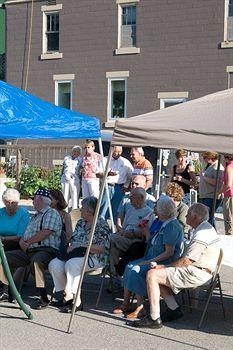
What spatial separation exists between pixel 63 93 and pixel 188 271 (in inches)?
730

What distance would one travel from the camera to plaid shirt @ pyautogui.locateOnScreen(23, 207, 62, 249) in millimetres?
6934

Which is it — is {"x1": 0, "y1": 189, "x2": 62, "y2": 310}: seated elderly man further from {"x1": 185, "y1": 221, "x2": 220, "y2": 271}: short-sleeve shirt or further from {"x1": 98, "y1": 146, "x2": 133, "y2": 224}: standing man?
{"x1": 98, "y1": 146, "x2": 133, "y2": 224}: standing man

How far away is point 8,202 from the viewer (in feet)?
23.9

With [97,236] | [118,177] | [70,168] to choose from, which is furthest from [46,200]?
[70,168]

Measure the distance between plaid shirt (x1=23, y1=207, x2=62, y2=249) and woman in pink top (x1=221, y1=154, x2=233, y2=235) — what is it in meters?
3.76

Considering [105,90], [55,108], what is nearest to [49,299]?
[55,108]

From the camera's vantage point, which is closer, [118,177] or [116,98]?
[118,177]

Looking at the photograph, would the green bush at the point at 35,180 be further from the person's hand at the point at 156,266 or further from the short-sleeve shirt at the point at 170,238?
the person's hand at the point at 156,266

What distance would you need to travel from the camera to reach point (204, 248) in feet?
19.5

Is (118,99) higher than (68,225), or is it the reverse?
(118,99)

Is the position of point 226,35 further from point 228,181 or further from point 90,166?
point 228,181

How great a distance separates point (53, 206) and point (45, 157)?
1615 cm

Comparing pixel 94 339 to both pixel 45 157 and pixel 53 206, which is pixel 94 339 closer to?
pixel 53 206

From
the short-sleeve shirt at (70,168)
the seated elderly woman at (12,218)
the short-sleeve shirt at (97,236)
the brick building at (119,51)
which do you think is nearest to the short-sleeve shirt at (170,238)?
the short-sleeve shirt at (97,236)
